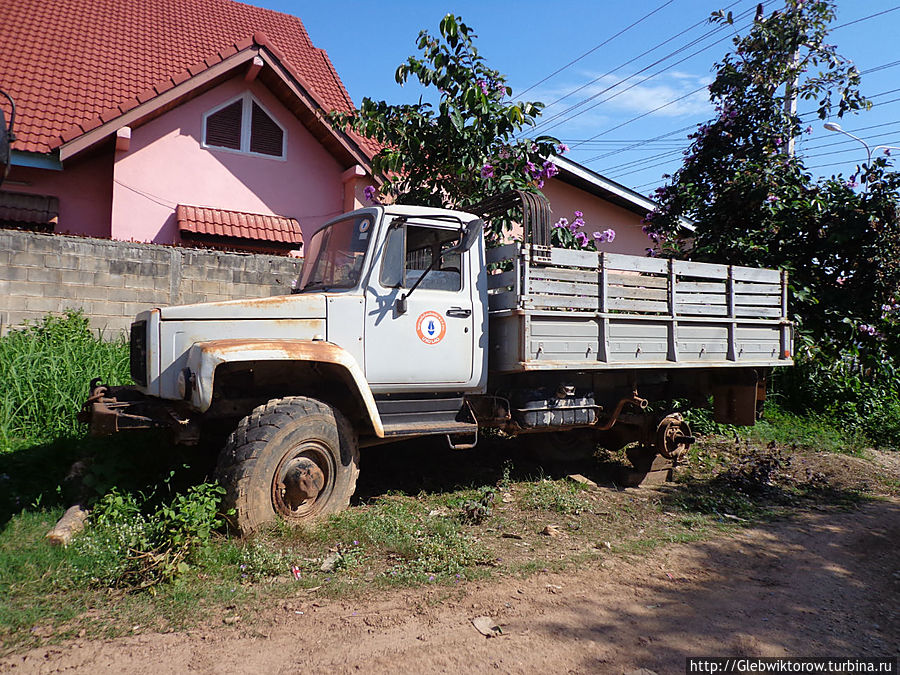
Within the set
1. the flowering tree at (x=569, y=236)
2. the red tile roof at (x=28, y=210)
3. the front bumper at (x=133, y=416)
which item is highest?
the red tile roof at (x=28, y=210)

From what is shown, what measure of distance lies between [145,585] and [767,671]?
10.2 feet

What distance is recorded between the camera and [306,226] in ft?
35.9

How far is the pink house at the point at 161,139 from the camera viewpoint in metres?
9.32

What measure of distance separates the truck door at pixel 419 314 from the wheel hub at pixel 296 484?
84 cm

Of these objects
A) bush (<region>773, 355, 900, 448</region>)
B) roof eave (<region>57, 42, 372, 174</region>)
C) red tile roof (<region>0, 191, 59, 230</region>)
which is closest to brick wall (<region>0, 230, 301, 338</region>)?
roof eave (<region>57, 42, 372, 174</region>)

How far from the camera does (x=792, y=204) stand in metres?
8.49

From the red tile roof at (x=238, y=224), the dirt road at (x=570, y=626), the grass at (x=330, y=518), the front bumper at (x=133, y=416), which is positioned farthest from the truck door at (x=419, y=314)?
the red tile roof at (x=238, y=224)

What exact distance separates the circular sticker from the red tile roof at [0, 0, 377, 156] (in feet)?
17.4

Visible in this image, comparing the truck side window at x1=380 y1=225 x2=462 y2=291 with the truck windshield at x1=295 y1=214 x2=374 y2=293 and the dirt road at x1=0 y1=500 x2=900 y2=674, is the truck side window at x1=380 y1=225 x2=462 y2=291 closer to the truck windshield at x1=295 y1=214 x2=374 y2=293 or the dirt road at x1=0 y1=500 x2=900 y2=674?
the truck windshield at x1=295 y1=214 x2=374 y2=293

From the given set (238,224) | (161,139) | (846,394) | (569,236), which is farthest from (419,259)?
(161,139)

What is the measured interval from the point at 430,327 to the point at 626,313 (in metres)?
1.86

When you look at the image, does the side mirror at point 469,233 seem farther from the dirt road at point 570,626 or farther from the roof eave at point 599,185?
the roof eave at point 599,185

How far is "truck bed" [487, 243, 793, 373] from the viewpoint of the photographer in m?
5.09

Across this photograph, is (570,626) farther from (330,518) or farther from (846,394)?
(846,394)
